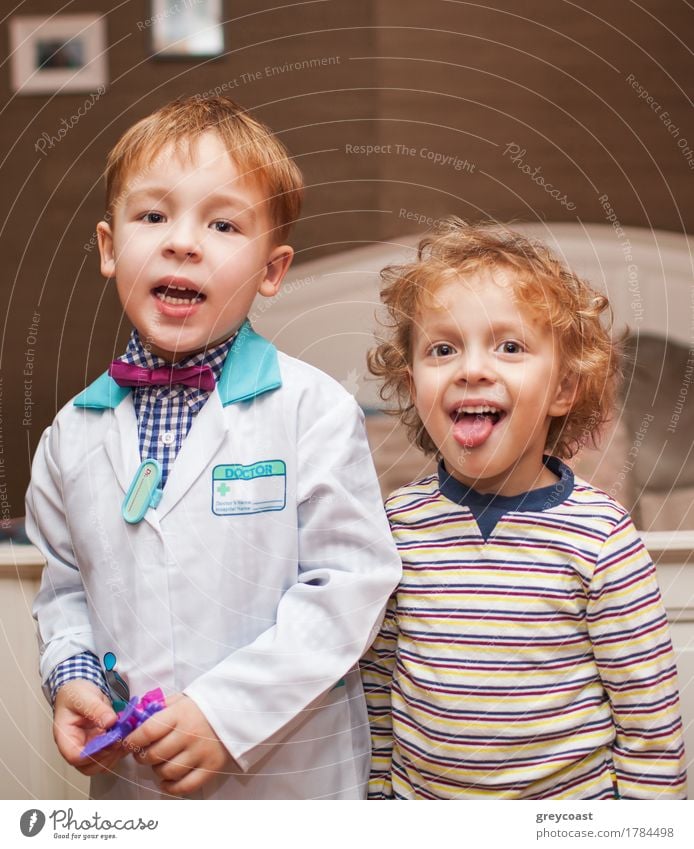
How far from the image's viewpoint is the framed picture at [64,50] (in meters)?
0.88

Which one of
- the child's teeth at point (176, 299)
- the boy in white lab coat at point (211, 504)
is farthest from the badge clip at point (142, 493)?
the child's teeth at point (176, 299)

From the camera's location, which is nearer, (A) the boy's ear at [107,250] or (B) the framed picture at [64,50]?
(A) the boy's ear at [107,250]

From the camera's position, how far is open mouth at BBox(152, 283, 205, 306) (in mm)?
740

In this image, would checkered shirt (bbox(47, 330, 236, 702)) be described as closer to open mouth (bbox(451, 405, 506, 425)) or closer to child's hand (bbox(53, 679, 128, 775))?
child's hand (bbox(53, 679, 128, 775))

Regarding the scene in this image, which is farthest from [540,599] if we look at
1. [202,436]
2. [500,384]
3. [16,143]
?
[16,143]

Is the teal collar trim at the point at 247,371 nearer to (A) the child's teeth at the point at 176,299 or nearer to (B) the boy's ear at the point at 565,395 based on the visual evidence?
(A) the child's teeth at the point at 176,299

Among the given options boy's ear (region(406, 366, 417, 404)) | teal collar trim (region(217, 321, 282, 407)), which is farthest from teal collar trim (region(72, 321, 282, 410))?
boy's ear (region(406, 366, 417, 404))

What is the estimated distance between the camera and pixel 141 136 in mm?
760

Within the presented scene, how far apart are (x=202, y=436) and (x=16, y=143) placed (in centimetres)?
35

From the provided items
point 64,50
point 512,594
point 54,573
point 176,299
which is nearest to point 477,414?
point 512,594

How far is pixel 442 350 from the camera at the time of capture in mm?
757

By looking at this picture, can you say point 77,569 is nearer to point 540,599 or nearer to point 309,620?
point 309,620

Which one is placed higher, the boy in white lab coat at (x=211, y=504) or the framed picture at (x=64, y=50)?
the framed picture at (x=64, y=50)

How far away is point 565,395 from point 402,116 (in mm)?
289
